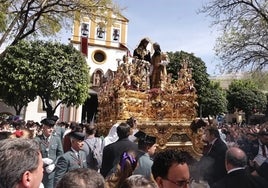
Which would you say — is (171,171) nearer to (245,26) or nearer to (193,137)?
(193,137)

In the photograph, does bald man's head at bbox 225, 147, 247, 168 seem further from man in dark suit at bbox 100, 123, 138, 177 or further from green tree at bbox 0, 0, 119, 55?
green tree at bbox 0, 0, 119, 55

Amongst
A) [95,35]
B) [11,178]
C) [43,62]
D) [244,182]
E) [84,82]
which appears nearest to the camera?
[11,178]

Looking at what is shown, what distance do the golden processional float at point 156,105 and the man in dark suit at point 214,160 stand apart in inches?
149

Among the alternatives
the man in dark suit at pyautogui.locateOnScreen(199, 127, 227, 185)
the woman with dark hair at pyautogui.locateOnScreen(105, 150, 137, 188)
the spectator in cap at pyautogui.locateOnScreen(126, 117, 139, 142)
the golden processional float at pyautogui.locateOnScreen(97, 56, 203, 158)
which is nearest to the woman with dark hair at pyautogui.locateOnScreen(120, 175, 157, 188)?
the woman with dark hair at pyautogui.locateOnScreen(105, 150, 137, 188)

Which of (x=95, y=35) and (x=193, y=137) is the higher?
(x=95, y=35)

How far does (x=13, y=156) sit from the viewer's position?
6.60 feet

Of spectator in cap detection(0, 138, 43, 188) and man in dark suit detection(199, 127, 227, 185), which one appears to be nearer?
spectator in cap detection(0, 138, 43, 188)

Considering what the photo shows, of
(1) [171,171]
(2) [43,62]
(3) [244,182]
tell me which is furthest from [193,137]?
(2) [43,62]

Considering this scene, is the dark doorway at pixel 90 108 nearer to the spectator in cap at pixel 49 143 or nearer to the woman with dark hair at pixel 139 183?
the spectator in cap at pixel 49 143

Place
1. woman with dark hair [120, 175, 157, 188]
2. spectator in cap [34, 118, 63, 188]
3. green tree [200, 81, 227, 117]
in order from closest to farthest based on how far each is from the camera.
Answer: woman with dark hair [120, 175, 157, 188], spectator in cap [34, 118, 63, 188], green tree [200, 81, 227, 117]

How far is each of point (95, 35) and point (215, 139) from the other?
147 ft

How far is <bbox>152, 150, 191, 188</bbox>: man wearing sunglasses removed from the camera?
9.89 feet

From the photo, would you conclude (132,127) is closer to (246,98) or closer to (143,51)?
(143,51)

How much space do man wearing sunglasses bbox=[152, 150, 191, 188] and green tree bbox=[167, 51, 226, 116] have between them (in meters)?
35.9
